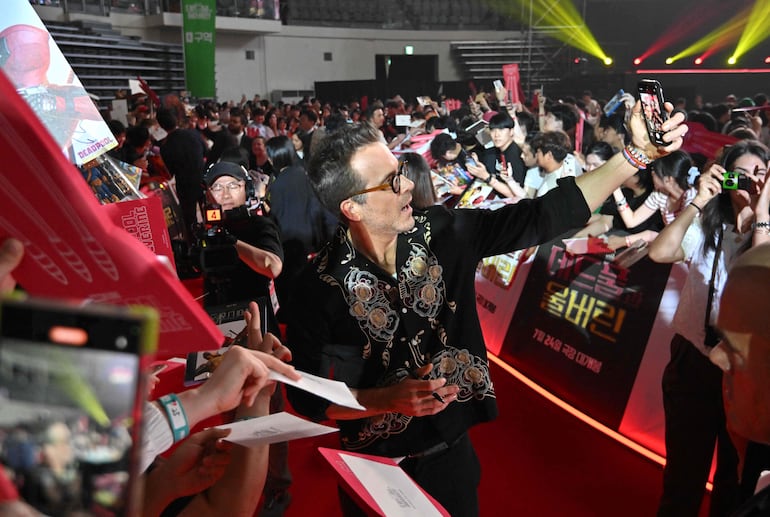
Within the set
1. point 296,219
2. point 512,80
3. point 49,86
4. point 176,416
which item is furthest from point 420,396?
point 512,80

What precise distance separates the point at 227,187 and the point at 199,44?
8.93m

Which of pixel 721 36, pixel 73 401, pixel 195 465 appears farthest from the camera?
pixel 721 36

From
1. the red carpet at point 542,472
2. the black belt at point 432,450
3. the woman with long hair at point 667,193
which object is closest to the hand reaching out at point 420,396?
the black belt at point 432,450

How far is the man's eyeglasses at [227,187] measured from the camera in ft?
10.2

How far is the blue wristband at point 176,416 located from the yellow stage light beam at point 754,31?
1607 cm

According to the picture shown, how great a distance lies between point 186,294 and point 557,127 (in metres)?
6.19

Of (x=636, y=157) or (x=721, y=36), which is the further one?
(x=721, y=36)

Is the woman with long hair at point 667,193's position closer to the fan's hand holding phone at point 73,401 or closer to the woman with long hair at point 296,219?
the woman with long hair at point 296,219

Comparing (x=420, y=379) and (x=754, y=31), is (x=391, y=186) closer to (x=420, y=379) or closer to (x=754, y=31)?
(x=420, y=379)

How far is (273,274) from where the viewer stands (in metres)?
2.73

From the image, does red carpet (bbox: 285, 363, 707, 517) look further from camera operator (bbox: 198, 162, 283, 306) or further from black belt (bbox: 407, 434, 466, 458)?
black belt (bbox: 407, 434, 466, 458)

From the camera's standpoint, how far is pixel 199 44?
11125 mm

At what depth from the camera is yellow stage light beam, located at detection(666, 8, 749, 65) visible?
48.9ft

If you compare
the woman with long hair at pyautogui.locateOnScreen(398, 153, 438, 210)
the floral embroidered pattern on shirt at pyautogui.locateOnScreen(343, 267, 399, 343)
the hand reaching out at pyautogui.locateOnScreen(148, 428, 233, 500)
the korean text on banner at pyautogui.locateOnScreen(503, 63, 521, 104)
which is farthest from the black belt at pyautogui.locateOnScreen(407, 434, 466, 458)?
the korean text on banner at pyautogui.locateOnScreen(503, 63, 521, 104)
